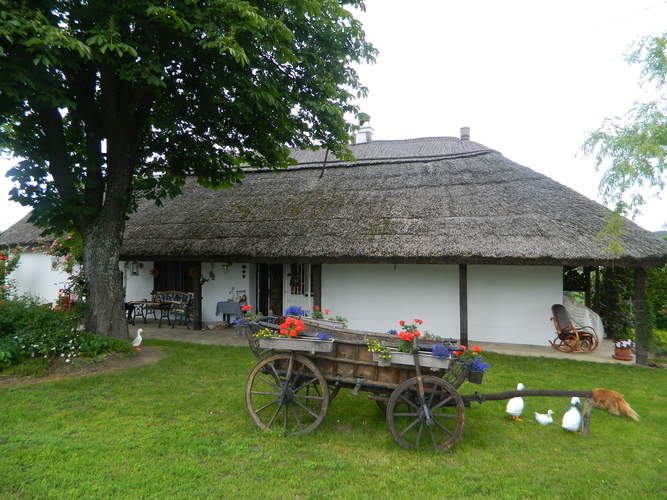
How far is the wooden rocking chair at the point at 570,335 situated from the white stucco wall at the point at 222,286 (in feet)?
24.9

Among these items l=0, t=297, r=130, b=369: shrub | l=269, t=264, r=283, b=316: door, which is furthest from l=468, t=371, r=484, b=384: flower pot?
l=269, t=264, r=283, b=316: door

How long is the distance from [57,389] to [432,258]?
650 centimetres

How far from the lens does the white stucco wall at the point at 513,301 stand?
8672 mm

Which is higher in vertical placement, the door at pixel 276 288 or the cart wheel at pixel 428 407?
the door at pixel 276 288

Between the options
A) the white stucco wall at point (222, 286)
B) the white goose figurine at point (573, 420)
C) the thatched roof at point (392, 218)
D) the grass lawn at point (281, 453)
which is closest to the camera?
the grass lawn at point (281, 453)

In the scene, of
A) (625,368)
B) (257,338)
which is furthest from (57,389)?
(625,368)

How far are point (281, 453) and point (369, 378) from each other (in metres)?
1.08

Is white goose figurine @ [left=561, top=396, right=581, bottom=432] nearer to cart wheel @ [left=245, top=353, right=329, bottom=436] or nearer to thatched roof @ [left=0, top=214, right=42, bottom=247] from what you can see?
cart wheel @ [left=245, top=353, right=329, bottom=436]

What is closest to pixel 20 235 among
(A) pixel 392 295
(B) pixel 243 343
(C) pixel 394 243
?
(B) pixel 243 343

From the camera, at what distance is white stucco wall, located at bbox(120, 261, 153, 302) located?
12055 millimetres

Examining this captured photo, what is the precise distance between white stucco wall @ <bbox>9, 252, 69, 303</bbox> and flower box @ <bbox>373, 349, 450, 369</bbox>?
1514cm

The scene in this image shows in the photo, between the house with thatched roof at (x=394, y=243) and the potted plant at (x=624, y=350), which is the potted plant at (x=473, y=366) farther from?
the potted plant at (x=624, y=350)

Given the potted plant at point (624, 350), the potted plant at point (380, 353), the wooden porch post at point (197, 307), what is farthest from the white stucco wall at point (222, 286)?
the potted plant at point (624, 350)

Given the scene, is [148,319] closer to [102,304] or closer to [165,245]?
[165,245]
